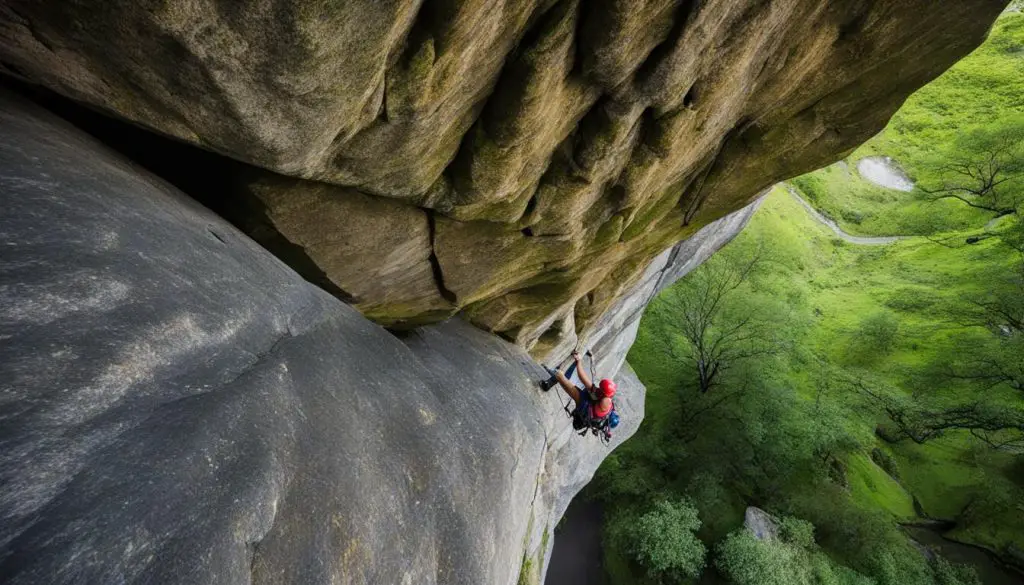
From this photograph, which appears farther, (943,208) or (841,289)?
(841,289)

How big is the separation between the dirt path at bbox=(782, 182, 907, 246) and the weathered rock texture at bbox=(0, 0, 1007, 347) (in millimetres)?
56353

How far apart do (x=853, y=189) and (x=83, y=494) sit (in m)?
80.9

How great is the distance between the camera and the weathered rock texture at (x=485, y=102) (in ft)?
14.1

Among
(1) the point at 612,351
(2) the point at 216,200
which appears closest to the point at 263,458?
(2) the point at 216,200

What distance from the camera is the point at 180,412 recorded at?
430 centimetres

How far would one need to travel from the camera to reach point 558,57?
247 inches

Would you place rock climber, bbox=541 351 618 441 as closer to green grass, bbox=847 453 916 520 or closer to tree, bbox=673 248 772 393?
tree, bbox=673 248 772 393

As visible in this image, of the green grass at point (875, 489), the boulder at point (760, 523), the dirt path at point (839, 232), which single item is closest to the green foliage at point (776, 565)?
the boulder at point (760, 523)

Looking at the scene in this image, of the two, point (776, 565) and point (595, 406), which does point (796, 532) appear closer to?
point (776, 565)

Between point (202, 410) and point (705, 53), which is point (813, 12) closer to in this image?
point (705, 53)

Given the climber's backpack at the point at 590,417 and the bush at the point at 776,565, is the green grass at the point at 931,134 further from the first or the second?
the climber's backpack at the point at 590,417

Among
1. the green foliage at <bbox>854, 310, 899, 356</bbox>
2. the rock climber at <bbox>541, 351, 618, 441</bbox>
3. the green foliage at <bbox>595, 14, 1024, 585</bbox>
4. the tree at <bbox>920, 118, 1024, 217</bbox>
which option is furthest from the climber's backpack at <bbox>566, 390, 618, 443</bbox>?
the tree at <bbox>920, 118, 1024, 217</bbox>

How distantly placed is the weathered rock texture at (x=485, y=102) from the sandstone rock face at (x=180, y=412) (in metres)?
1.14

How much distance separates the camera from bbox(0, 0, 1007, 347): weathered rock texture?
4.29 meters
